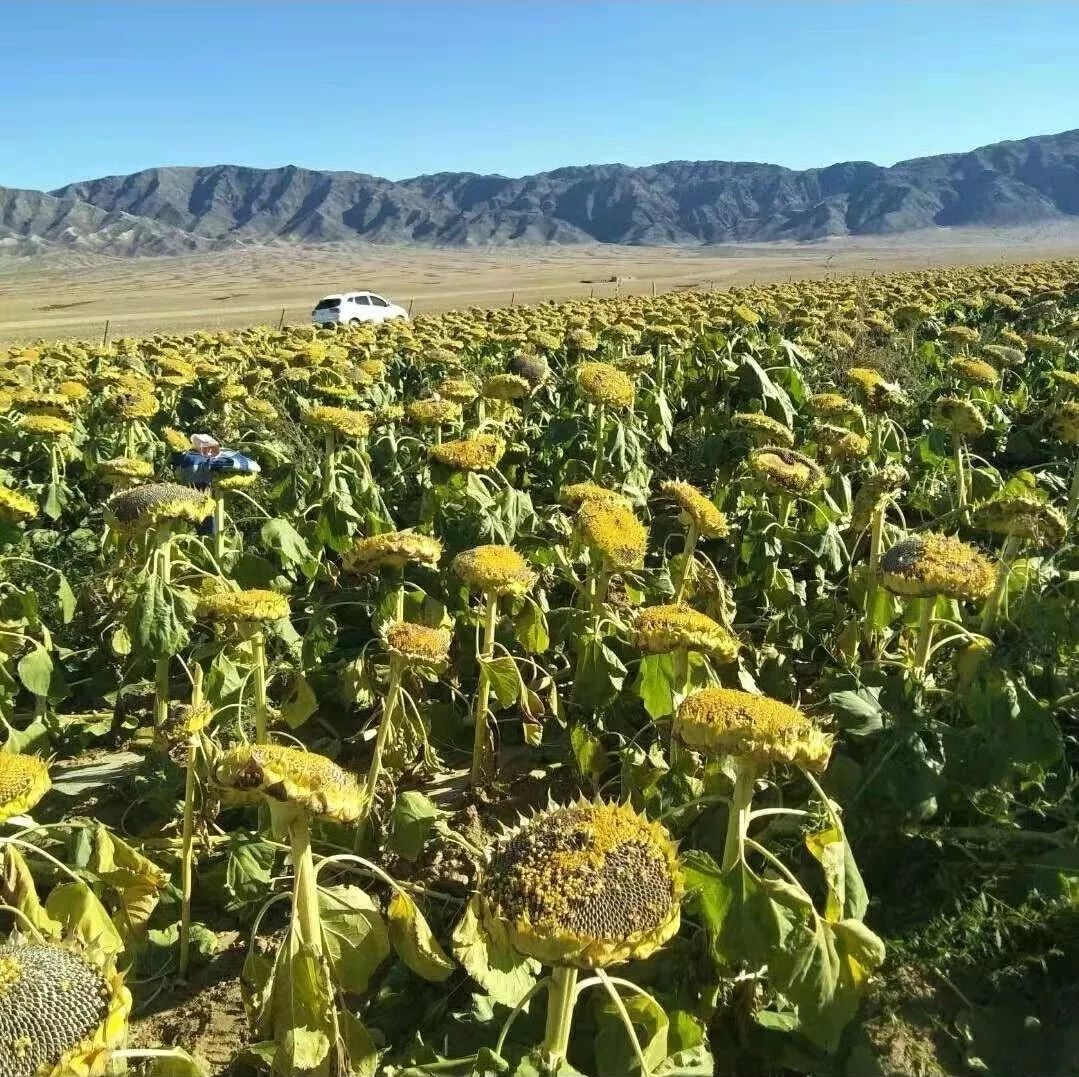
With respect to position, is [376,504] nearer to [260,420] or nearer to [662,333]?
[260,420]

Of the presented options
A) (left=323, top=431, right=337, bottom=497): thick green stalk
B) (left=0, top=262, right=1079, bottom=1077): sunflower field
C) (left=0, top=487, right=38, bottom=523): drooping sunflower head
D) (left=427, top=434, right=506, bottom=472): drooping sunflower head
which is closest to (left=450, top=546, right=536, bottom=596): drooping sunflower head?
(left=0, top=262, right=1079, bottom=1077): sunflower field

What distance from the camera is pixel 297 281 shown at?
81812 mm

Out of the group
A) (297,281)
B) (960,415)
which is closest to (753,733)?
(960,415)

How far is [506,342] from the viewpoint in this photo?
11727mm

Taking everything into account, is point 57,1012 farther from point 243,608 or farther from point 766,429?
point 766,429

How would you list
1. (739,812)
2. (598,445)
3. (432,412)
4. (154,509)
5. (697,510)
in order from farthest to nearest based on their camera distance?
(598,445) → (432,412) → (697,510) → (154,509) → (739,812)

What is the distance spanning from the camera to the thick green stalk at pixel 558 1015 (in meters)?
1.88

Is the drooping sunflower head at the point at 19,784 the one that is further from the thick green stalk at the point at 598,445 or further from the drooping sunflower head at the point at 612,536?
the thick green stalk at the point at 598,445

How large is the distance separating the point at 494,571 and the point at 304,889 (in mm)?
1425

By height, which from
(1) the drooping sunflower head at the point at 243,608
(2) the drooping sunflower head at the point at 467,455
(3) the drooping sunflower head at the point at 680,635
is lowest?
(3) the drooping sunflower head at the point at 680,635

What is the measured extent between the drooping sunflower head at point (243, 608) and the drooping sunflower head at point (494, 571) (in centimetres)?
64

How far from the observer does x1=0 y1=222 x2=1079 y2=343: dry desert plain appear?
133ft

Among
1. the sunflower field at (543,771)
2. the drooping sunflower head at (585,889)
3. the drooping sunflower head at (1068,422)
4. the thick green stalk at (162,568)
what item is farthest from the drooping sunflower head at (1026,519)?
the thick green stalk at (162,568)

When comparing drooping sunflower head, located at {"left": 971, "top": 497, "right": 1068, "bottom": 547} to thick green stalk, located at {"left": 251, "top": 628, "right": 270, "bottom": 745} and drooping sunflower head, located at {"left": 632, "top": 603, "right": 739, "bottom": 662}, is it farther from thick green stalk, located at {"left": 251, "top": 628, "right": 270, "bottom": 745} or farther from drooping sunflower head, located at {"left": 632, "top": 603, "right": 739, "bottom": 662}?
thick green stalk, located at {"left": 251, "top": 628, "right": 270, "bottom": 745}
